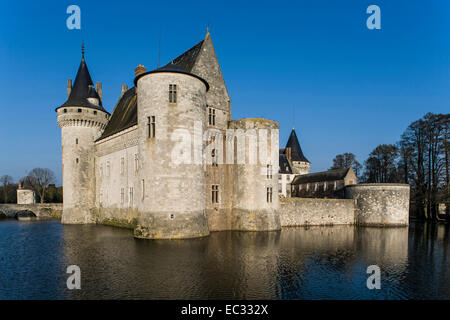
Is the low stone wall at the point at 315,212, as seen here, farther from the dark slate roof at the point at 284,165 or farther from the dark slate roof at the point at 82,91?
the dark slate roof at the point at 284,165

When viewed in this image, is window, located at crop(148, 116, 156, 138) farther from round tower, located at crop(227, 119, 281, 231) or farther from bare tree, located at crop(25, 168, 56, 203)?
bare tree, located at crop(25, 168, 56, 203)

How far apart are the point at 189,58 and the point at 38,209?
31.2 metres

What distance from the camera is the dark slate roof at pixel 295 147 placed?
2154 inches

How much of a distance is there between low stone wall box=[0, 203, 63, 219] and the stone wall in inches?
1476

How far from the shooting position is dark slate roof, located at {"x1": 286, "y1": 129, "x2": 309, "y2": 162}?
5472 cm

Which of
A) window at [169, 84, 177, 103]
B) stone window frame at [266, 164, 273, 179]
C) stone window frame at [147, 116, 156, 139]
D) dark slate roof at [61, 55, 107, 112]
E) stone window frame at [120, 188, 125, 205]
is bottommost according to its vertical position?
stone window frame at [120, 188, 125, 205]

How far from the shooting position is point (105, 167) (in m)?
26.8

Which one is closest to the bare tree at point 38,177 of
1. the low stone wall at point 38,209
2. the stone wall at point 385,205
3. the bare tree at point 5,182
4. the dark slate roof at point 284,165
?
the bare tree at point 5,182

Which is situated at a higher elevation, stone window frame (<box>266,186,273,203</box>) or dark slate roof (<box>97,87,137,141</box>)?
dark slate roof (<box>97,87,137,141</box>)

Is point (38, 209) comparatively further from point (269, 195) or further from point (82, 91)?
point (269, 195)

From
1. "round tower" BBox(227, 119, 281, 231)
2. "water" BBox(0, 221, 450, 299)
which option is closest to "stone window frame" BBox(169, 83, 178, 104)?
"round tower" BBox(227, 119, 281, 231)

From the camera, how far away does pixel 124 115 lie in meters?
26.4

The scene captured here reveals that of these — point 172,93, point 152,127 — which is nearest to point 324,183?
point 172,93

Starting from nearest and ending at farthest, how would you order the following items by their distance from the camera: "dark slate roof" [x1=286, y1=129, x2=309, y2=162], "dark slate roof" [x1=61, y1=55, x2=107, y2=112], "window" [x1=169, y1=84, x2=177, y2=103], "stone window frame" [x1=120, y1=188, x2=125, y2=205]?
"window" [x1=169, y1=84, x2=177, y2=103], "stone window frame" [x1=120, y1=188, x2=125, y2=205], "dark slate roof" [x1=61, y1=55, x2=107, y2=112], "dark slate roof" [x1=286, y1=129, x2=309, y2=162]
